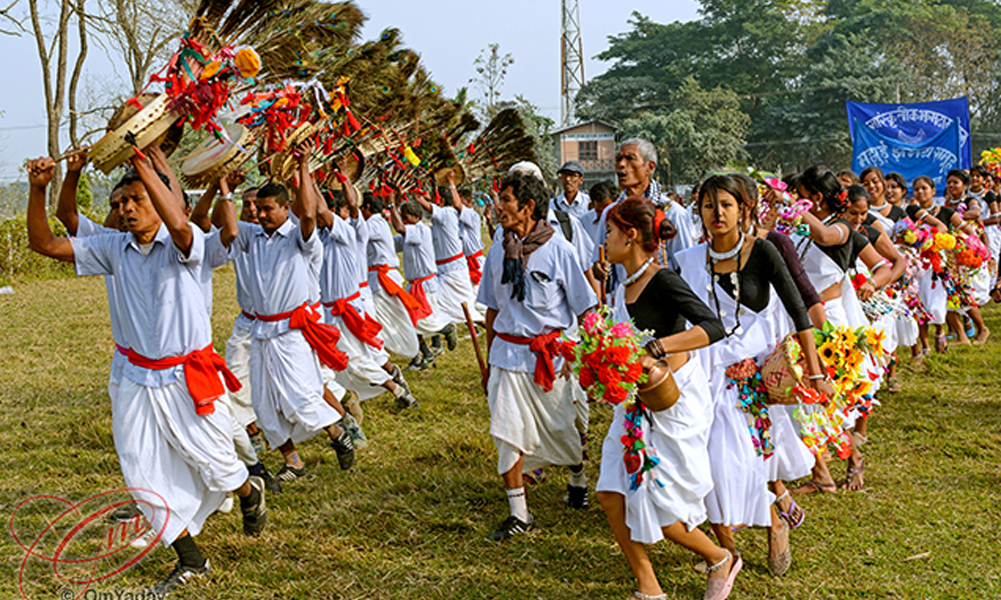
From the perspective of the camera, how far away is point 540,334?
485 centimetres

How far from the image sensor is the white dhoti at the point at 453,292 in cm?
1025

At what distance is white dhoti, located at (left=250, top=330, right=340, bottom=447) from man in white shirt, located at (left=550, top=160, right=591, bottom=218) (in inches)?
141

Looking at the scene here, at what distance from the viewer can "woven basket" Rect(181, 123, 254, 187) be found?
14.5ft

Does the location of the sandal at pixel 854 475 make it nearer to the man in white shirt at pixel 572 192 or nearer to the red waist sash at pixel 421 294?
the man in white shirt at pixel 572 192

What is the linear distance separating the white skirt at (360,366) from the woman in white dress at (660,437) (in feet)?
12.7

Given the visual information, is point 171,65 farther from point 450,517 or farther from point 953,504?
point 953,504

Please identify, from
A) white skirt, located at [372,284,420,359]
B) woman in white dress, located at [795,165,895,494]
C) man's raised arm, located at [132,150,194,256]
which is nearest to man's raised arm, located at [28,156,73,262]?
man's raised arm, located at [132,150,194,256]

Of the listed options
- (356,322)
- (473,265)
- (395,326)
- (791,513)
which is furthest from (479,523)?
(473,265)

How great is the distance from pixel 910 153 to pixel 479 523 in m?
15.6

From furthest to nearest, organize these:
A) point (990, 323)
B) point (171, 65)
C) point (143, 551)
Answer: point (990, 323) → point (143, 551) → point (171, 65)

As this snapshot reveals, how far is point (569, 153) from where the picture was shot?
49750 millimetres

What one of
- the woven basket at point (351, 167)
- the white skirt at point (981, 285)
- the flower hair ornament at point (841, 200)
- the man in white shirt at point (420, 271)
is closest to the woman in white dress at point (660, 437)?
the flower hair ornament at point (841, 200)

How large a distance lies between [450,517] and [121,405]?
204cm

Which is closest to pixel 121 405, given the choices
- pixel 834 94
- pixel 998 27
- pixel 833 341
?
pixel 833 341
